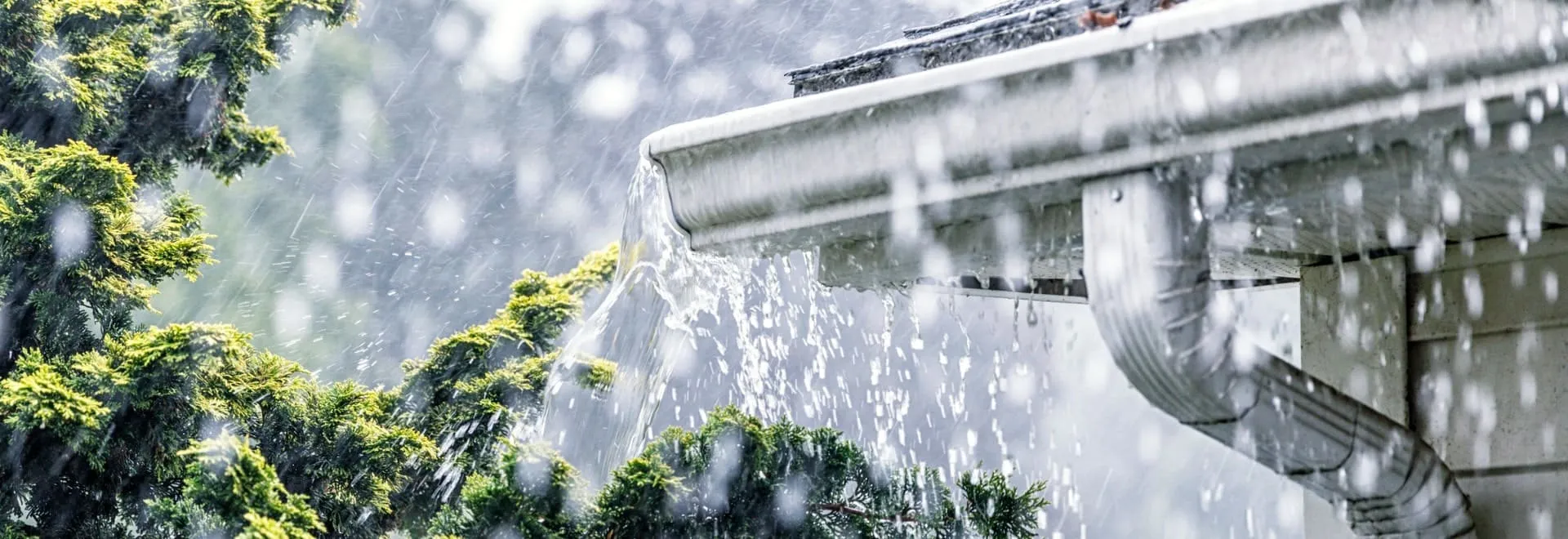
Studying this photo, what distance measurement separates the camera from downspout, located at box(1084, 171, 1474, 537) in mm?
2416

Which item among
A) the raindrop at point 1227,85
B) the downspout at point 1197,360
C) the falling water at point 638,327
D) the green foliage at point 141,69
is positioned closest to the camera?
the raindrop at point 1227,85

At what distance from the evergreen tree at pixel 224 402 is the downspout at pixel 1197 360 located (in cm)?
204

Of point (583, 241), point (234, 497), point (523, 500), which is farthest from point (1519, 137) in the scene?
point (583, 241)

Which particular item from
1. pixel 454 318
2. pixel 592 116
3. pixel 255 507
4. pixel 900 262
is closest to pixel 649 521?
pixel 255 507

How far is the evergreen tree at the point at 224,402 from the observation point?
15.3 ft

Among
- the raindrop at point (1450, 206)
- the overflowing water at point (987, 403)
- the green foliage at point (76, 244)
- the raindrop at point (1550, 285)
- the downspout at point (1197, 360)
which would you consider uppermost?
the overflowing water at point (987, 403)

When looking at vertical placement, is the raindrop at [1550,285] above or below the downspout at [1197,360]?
above

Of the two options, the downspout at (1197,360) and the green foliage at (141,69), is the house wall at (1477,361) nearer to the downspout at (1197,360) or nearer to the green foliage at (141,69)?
the downspout at (1197,360)

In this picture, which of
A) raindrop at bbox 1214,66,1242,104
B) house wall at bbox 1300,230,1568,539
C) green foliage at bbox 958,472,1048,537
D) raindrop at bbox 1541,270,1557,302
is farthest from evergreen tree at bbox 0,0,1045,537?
raindrop at bbox 1214,66,1242,104

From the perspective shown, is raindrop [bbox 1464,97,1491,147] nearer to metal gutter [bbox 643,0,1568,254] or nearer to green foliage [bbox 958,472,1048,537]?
metal gutter [bbox 643,0,1568,254]

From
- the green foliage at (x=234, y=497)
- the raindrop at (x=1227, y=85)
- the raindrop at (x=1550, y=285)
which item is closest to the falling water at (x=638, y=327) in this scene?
the green foliage at (x=234, y=497)

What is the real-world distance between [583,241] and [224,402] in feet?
33.9

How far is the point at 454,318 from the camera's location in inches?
606

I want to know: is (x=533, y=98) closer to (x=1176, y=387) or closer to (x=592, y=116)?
(x=592, y=116)
